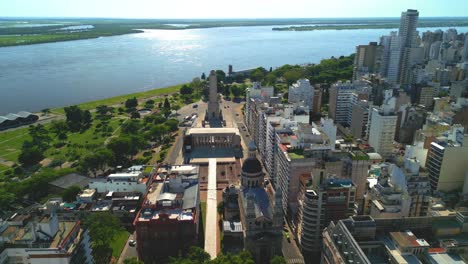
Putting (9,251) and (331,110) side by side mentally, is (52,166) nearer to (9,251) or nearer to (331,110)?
(9,251)

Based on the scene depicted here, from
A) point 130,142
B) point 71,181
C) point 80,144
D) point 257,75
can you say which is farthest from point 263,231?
point 257,75

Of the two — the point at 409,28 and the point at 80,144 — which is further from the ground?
the point at 409,28

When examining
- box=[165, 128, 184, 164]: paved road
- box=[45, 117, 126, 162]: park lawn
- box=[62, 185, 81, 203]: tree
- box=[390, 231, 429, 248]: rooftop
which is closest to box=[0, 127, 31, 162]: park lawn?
box=[45, 117, 126, 162]: park lawn

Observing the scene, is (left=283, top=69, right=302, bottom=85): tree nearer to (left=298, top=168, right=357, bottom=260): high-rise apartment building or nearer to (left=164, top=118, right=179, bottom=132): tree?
(left=164, top=118, right=179, bottom=132): tree

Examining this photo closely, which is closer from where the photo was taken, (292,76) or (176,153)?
(176,153)

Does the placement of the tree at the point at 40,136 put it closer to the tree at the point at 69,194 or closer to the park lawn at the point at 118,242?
the tree at the point at 69,194

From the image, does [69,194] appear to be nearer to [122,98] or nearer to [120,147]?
[120,147]
